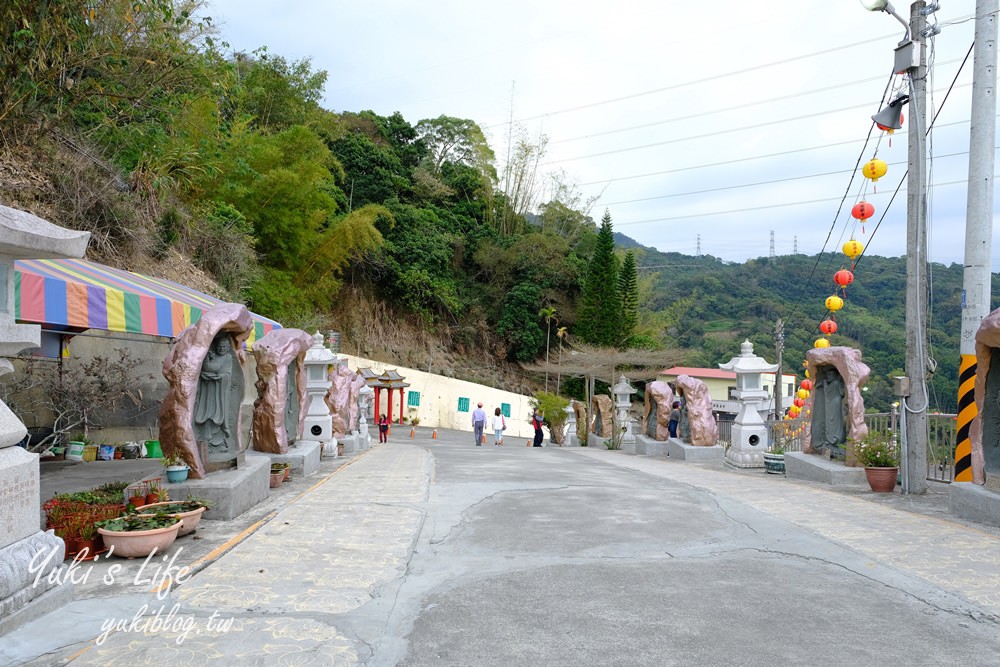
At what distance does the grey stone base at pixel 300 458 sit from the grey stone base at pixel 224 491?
94.6 inches

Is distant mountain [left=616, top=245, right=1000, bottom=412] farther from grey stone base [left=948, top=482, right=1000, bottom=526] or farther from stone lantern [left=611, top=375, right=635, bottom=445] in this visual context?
grey stone base [left=948, top=482, right=1000, bottom=526]

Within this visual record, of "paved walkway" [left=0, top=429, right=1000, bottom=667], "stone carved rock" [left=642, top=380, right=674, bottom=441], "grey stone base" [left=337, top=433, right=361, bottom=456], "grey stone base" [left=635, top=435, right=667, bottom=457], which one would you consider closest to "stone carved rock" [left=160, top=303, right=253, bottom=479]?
"paved walkway" [left=0, top=429, right=1000, bottom=667]

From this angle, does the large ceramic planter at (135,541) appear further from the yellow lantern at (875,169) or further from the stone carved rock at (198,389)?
the yellow lantern at (875,169)

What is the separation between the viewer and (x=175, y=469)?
21.5ft

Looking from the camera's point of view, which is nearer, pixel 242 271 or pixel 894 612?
pixel 894 612

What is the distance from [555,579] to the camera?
16.0 feet

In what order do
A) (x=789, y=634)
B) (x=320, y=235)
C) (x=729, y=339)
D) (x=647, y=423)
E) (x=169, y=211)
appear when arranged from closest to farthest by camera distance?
(x=789, y=634)
(x=169, y=211)
(x=647, y=423)
(x=320, y=235)
(x=729, y=339)

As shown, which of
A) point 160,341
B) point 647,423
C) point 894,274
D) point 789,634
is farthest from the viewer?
point 894,274

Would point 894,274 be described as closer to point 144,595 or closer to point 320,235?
point 320,235

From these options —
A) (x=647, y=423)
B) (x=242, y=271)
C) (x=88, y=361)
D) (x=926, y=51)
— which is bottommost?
(x=647, y=423)

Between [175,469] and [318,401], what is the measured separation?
280 inches

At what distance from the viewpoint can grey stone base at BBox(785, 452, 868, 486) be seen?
384 inches

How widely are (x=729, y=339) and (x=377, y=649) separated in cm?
4172

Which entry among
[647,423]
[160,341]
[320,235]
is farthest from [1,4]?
[320,235]
